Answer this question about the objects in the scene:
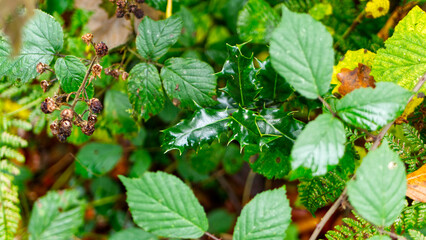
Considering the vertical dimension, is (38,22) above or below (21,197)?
above

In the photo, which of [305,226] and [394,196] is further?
[305,226]

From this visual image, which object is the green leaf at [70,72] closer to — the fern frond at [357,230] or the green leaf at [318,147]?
the green leaf at [318,147]

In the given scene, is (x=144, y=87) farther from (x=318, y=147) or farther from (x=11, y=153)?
(x=11, y=153)

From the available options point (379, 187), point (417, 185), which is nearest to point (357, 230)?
point (417, 185)

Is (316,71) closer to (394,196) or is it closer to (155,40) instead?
(394,196)

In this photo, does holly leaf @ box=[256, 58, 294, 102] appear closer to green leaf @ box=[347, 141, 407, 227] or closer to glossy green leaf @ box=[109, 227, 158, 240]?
green leaf @ box=[347, 141, 407, 227]

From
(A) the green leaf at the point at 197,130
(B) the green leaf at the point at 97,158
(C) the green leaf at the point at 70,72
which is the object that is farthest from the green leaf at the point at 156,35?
(B) the green leaf at the point at 97,158

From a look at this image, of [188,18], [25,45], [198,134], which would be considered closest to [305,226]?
[198,134]
